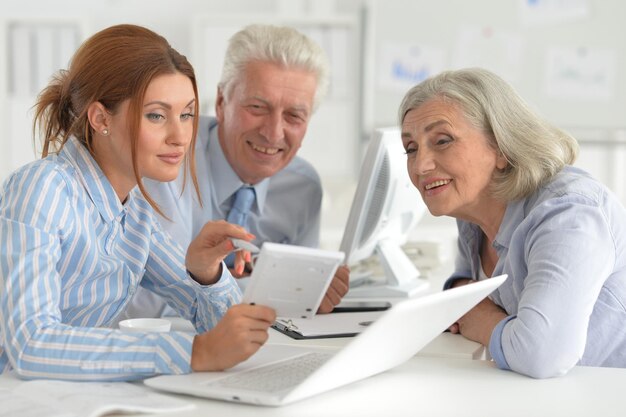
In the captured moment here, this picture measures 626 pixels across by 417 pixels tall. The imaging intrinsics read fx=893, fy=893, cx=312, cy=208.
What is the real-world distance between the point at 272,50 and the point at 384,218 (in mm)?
541

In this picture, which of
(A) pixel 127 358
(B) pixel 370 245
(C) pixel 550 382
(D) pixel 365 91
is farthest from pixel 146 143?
(D) pixel 365 91

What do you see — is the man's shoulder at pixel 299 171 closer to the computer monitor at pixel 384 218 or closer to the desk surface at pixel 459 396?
the computer monitor at pixel 384 218

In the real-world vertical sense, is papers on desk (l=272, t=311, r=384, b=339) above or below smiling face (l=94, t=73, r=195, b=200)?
below

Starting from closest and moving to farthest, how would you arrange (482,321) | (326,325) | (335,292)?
(482,321), (326,325), (335,292)

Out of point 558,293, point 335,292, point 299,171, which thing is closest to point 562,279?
point 558,293

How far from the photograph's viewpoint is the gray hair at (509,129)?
1758 millimetres

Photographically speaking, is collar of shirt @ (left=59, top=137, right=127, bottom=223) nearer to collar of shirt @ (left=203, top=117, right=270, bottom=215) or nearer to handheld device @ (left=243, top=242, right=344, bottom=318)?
handheld device @ (left=243, top=242, right=344, bottom=318)

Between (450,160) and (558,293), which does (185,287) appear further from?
(558,293)

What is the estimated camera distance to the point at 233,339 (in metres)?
1.31

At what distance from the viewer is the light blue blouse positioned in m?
1.44

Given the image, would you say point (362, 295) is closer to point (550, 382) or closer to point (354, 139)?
point (550, 382)

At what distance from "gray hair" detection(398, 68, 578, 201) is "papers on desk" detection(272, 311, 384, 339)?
402 mm

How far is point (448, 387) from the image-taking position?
1.35 m

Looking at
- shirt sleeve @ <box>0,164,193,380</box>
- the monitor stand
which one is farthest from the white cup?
the monitor stand
